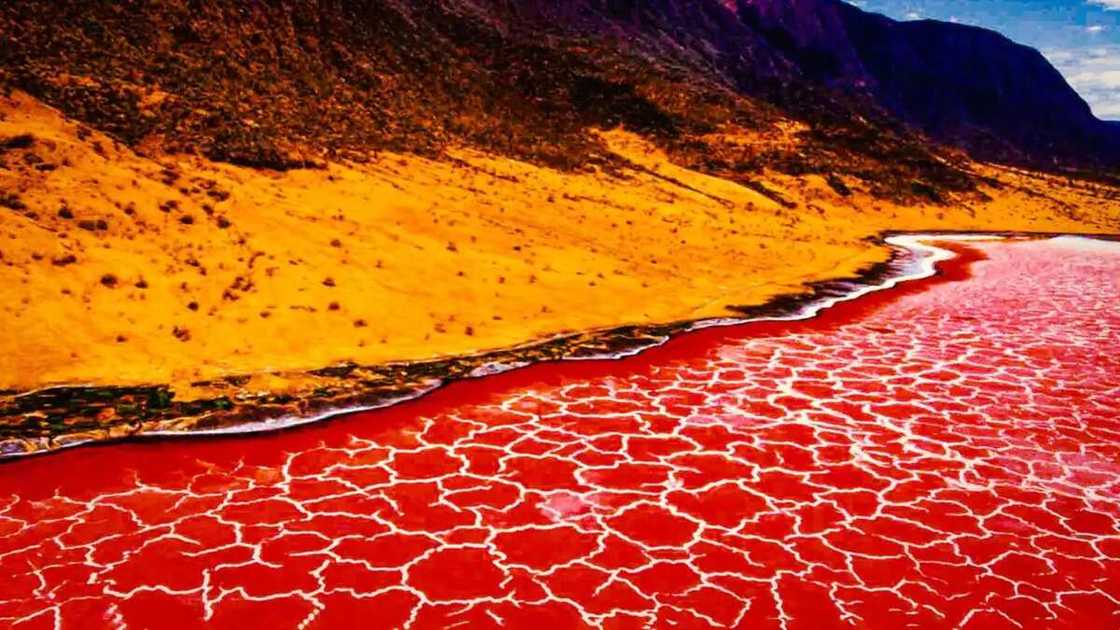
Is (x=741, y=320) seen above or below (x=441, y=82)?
below

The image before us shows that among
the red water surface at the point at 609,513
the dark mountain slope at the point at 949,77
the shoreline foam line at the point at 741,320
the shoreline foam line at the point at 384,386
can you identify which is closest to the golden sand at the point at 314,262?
the shoreline foam line at the point at 384,386

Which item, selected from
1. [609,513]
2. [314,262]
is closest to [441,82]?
[314,262]

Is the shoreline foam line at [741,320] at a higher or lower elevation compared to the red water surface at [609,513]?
lower

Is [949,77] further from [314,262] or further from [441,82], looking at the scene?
[314,262]

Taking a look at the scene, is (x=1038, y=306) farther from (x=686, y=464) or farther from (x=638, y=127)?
(x=638, y=127)

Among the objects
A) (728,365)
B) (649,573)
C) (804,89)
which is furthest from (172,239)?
(804,89)

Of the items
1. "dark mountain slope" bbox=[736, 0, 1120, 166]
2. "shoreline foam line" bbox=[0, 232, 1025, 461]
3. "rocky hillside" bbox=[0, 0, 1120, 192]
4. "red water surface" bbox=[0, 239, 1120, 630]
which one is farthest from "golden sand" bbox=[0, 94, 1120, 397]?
"dark mountain slope" bbox=[736, 0, 1120, 166]

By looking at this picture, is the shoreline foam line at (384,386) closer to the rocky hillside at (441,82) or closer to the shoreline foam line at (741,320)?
the shoreline foam line at (741,320)
